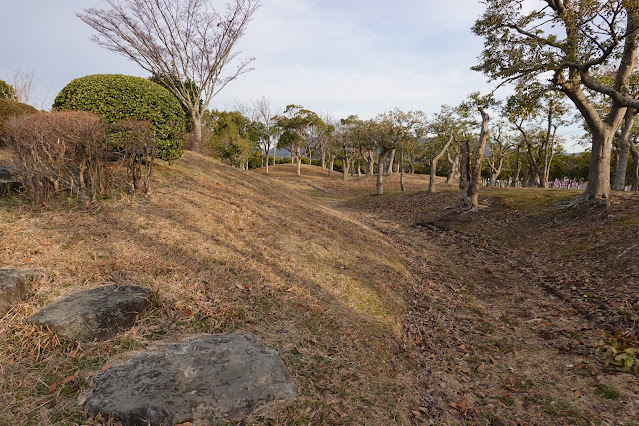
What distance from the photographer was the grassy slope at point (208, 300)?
3555 millimetres

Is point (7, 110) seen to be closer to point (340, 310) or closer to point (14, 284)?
point (14, 284)

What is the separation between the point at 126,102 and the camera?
29.2 ft

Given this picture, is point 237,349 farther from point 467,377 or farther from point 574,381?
point 574,381

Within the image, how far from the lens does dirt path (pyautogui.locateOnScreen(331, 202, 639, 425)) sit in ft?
14.3

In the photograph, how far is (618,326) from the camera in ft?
19.8

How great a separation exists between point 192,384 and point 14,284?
2.82m

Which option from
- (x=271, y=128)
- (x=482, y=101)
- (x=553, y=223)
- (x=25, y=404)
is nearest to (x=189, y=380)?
(x=25, y=404)

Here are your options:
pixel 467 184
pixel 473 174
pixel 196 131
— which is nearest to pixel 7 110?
pixel 196 131

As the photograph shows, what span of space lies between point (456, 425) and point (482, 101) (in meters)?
14.3

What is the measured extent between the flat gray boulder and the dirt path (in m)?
5.55

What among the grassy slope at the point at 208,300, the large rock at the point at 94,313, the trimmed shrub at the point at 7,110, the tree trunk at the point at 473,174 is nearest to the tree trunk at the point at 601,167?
the tree trunk at the point at 473,174

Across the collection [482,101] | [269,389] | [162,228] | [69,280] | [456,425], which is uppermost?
[482,101]

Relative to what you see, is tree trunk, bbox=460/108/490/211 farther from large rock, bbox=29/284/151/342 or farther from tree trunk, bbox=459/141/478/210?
large rock, bbox=29/284/151/342

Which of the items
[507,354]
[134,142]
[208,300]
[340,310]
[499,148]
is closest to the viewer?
[208,300]
